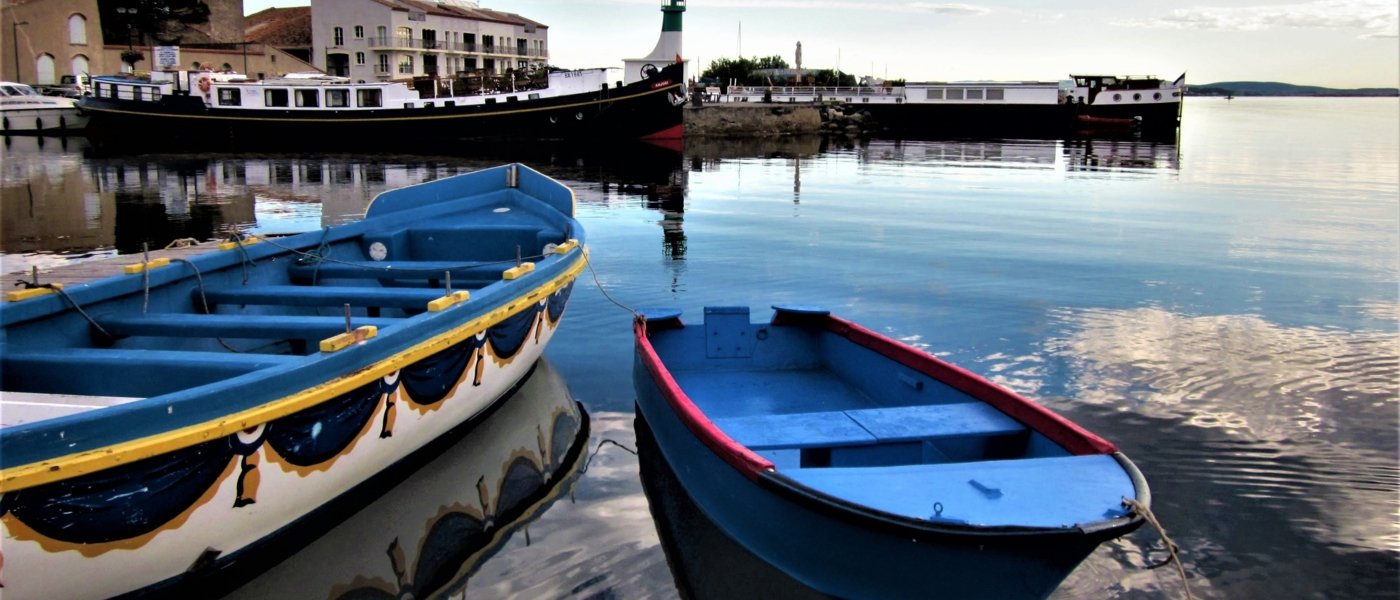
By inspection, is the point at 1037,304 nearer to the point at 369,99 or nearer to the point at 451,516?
the point at 451,516

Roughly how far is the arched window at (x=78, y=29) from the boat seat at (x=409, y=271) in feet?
221

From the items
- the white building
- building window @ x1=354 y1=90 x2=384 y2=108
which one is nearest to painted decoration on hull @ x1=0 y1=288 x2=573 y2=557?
building window @ x1=354 y1=90 x2=384 y2=108

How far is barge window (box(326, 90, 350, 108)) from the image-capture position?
41.2 m

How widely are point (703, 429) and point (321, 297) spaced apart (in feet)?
10.9

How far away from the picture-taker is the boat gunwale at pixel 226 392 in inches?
150

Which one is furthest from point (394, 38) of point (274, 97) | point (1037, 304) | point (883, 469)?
point (883, 469)

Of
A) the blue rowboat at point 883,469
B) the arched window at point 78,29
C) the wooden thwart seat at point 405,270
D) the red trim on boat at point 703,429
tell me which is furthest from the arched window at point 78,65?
the red trim on boat at point 703,429

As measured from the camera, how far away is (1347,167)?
112 feet

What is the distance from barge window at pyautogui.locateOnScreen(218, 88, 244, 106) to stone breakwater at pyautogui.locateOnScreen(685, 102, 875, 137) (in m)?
23.5

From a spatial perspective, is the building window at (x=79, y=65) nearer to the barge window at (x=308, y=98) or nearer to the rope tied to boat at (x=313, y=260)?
the barge window at (x=308, y=98)

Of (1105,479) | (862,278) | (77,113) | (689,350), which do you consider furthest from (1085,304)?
(77,113)

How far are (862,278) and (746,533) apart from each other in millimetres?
8398

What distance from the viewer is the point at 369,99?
136 ft

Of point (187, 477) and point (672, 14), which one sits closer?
point (187, 477)
